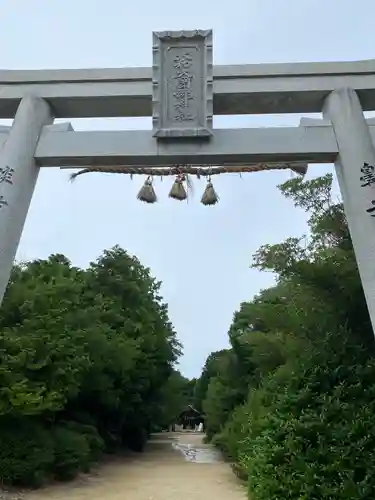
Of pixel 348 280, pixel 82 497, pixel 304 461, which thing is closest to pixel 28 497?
pixel 82 497

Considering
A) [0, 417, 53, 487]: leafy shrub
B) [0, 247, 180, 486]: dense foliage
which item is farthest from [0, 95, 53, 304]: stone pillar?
[0, 417, 53, 487]: leafy shrub

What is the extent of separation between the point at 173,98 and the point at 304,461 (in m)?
3.99

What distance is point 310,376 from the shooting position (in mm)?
6754

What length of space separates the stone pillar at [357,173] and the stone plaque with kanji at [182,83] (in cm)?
113

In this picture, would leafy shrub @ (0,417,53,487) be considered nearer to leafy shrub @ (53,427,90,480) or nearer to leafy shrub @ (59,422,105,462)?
leafy shrub @ (53,427,90,480)

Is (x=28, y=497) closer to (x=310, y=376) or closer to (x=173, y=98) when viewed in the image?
(x=310, y=376)

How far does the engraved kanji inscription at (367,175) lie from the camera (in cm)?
465

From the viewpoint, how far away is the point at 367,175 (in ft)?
15.4

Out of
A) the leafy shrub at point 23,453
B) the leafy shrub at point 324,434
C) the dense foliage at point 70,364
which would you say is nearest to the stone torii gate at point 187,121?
the leafy shrub at point 324,434

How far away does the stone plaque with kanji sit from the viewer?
4.89 meters

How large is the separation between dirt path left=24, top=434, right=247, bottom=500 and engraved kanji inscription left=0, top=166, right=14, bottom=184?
8.12 meters

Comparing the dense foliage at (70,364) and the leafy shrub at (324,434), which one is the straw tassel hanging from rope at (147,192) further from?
the dense foliage at (70,364)

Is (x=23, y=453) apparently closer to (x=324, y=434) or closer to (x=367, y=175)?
(x=324, y=434)

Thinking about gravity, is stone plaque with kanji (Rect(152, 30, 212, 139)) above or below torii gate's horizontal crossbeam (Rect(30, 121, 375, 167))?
above
